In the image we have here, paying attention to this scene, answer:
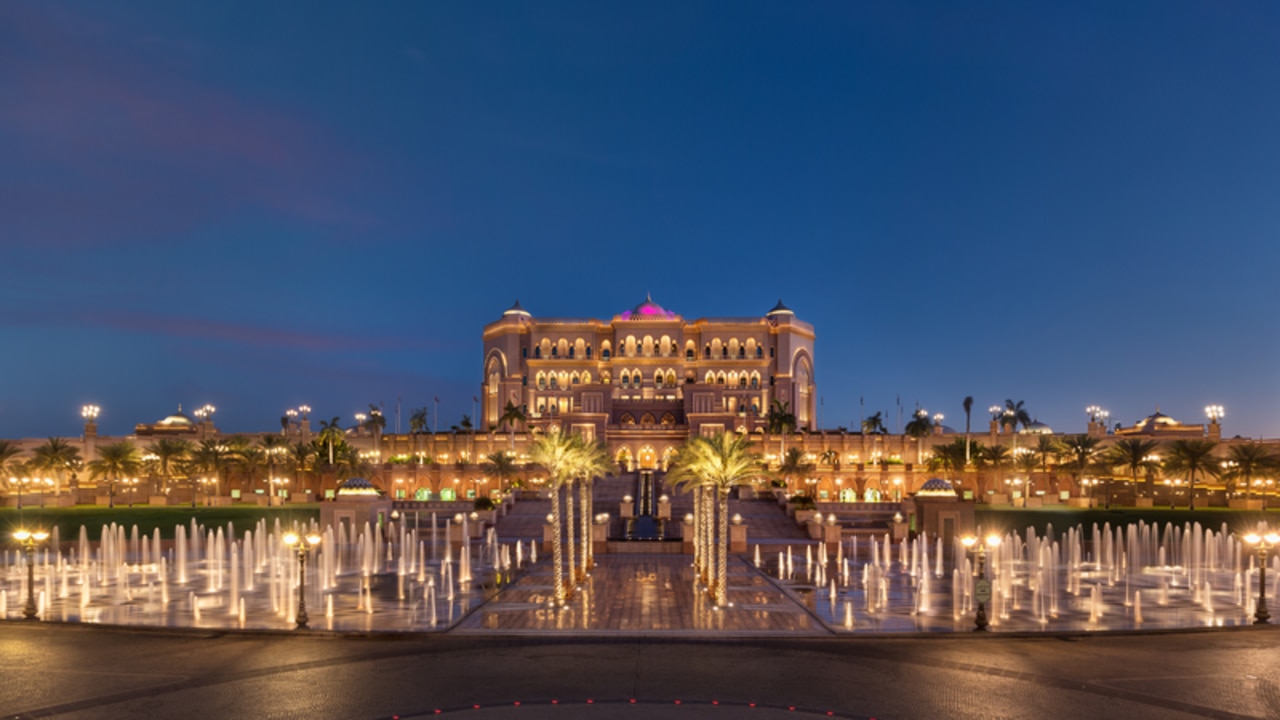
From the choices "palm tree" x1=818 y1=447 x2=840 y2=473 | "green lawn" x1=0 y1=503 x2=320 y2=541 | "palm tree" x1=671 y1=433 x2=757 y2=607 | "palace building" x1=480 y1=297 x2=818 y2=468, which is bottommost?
"green lawn" x1=0 y1=503 x2=320 y2=541

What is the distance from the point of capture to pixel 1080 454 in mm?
66188

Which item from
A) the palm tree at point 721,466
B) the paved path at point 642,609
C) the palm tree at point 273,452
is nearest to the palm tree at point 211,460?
the palm tree at point 273,452

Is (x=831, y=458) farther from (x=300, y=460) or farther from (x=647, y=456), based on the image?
(x=300, y=460)

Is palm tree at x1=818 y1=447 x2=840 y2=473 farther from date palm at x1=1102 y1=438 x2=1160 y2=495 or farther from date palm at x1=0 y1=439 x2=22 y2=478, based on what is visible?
date palm at x1=0 y1=439 x2=22 y2=478

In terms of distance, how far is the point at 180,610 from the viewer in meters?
23.8

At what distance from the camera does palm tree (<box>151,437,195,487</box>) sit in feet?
220

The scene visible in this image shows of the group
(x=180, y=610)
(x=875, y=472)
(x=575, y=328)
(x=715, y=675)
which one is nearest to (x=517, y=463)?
(x=875, y=472)

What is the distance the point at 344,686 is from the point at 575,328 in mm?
97749

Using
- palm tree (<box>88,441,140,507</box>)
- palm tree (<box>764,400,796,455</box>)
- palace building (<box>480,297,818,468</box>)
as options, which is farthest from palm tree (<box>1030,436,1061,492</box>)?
palm tree (<box>88,441,140,507</box>)

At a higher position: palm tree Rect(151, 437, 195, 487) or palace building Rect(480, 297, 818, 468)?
palace building Rect(480, 297, 818, 468)

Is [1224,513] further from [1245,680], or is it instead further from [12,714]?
[12,714]

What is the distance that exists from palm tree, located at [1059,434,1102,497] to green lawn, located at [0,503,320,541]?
50648 mm

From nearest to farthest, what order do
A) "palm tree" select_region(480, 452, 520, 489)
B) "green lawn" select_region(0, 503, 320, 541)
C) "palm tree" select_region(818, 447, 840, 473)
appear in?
1. "green lawn" select_region(0, 503, 320, 541)
2. "palm tree" select_region(480, 452, 520, 489)
3. "palm tree" select_region(818, 447, 840, 473)

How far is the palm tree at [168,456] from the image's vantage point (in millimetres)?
67125
